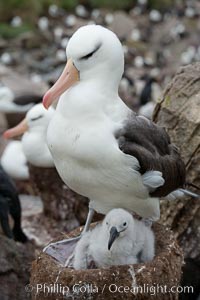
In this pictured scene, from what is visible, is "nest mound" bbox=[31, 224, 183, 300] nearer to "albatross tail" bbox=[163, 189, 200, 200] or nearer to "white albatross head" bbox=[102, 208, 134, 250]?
"white albatross head" bbox=[102, 208, 134, 250]

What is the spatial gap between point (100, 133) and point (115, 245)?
28.6 inches

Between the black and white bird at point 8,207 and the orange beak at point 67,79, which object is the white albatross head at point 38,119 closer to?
the black and white bird at point 8,207

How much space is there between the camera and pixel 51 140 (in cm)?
562

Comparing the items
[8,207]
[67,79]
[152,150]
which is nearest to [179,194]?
[152,150]

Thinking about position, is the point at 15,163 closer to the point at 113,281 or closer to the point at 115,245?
the point at 115,245

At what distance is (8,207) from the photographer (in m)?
7.90

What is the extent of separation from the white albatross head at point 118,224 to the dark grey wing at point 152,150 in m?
0.30

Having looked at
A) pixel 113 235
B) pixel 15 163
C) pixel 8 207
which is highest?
pixel 113 235

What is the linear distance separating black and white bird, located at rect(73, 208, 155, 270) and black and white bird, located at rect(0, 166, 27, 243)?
2.14 m

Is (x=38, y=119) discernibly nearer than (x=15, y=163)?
Yes

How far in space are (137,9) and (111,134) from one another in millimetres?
24861

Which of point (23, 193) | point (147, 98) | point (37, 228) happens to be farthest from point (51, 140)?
point (147, 98)

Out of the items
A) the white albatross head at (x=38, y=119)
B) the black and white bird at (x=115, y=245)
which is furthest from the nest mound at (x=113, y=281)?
the white albatross head at (x=38, y=119)

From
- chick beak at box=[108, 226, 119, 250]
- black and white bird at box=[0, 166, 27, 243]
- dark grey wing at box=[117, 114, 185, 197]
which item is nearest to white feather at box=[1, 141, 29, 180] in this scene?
black and white bird at box=[0, 166, 27, 243]
